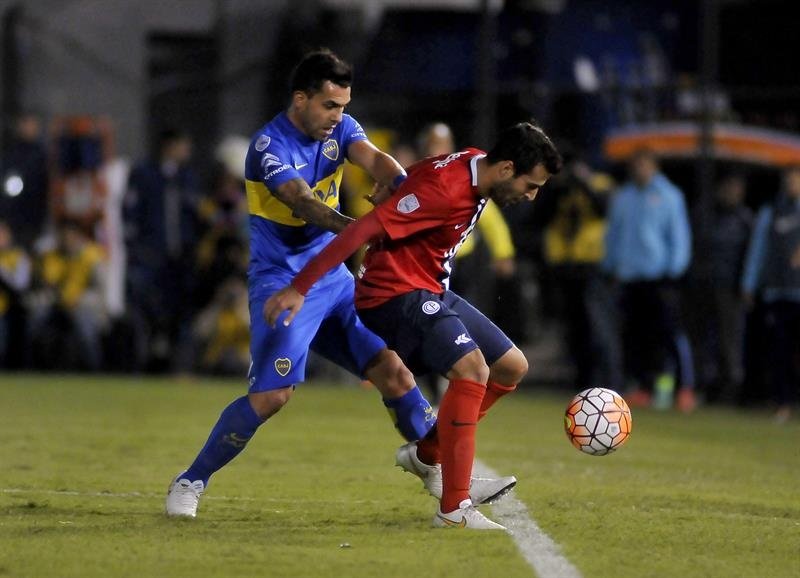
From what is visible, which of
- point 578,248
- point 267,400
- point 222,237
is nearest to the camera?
point 267,400

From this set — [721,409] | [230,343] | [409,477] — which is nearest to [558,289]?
[721,409]

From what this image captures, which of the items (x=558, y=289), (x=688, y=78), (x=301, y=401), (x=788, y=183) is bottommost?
(x=301, y=401)

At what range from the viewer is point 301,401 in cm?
1476

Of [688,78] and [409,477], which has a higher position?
[688,78]

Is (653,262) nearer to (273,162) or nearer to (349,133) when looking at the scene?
(349,133)

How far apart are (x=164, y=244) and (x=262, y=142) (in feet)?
33.4

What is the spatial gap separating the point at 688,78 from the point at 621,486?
990 cm

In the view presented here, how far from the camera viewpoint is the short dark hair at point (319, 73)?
7266 millimetres

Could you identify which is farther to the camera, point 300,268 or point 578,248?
point 578,248

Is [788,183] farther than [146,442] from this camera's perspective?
Yes

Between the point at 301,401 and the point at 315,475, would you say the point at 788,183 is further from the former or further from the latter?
the point at 315,475

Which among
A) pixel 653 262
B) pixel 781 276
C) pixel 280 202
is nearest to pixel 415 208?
pixel 280 202

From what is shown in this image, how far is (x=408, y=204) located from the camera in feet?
22.4

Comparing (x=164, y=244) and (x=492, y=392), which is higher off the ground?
(x=164, y=244)
